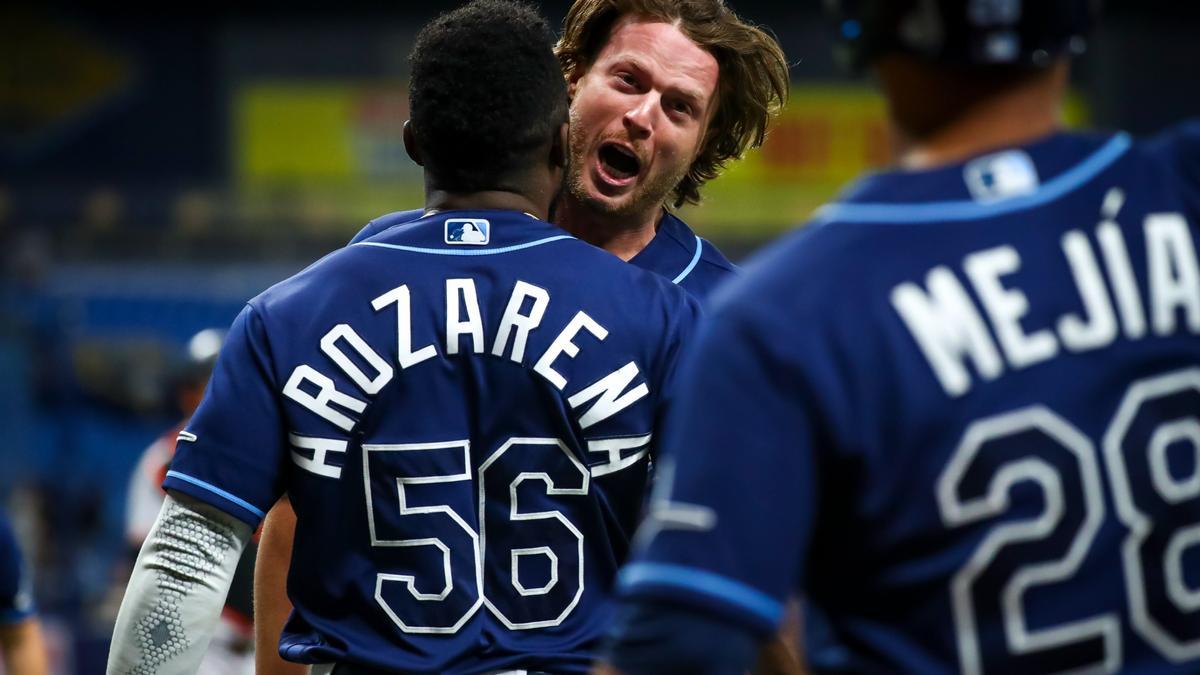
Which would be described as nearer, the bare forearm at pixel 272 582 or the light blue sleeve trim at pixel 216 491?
the light blue sleeve trim at pixel 216 491

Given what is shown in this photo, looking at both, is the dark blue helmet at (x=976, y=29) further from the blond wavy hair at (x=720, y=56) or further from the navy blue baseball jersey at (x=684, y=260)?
the blond wavy hair at (x=720, y=56)

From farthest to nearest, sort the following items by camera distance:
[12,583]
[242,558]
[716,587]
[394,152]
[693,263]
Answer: [394,152]
[242,558]
[12,583]
[693,263]
[716,587]

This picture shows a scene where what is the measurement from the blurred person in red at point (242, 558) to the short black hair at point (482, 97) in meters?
3.09

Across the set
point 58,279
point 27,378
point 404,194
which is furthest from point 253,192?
point 27,378

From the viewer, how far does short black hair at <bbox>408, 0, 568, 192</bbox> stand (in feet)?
8.86

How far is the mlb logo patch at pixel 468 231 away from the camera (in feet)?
8.87

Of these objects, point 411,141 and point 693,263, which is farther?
point 693,263

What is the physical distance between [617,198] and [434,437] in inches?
44.2

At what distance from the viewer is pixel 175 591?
264 cm

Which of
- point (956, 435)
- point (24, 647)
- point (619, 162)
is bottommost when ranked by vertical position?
point (24, 647)

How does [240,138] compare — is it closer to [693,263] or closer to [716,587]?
[693,263]

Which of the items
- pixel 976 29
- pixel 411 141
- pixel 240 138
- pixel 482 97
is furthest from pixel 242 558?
pixel 240 138

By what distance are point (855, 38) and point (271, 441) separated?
129 centimetres

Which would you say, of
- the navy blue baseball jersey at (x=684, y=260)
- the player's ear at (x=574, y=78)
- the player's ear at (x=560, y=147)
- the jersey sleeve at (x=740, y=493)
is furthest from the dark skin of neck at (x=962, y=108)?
the player's ear at (x=574, y=78)
